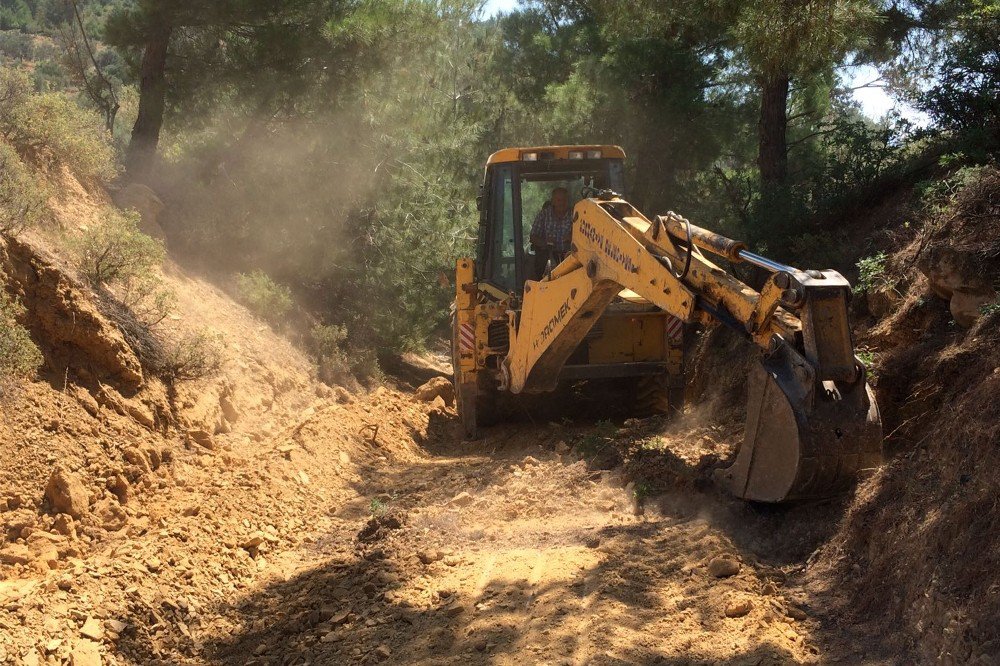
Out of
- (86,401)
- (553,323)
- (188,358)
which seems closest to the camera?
(86,401)

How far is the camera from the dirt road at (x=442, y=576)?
4746 millimetres

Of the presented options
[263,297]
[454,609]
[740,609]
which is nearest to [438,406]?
[263,297]

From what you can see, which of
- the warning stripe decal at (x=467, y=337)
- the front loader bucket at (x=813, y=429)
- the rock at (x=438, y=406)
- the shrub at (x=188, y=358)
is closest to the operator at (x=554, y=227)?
the warning stripe decal at (x=467, y=337)

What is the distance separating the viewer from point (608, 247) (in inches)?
284

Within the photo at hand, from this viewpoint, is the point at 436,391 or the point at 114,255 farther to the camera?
the point at 436,391

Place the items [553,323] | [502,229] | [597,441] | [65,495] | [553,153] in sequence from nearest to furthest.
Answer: [65,495] → [553,323] → [597,441] → [553,153] → [502,229]

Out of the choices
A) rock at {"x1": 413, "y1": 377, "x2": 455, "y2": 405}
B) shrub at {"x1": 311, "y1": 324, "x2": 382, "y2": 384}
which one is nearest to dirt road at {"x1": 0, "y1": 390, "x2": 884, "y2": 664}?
rock at {"x1": 413, "y1": 377, "x2": 455, "y2": 405}

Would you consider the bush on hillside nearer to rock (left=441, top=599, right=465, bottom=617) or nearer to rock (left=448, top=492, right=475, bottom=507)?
rock (left=448, top=492, right=475, bottom=507)

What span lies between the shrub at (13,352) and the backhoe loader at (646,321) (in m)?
4.23

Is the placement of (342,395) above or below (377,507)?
above

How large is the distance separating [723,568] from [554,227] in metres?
5.26

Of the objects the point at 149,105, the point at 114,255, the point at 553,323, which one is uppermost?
the point at 149,105

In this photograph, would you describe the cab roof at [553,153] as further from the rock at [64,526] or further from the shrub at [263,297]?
the rock at [64,526]

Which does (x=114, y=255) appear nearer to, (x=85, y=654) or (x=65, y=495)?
(x=65, y=495)
